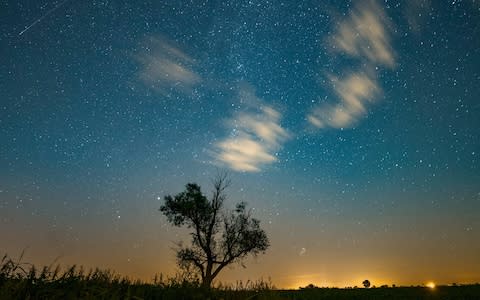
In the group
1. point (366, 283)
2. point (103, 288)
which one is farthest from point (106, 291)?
point (366, 283)

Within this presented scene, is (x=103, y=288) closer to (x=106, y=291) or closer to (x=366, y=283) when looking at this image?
(x=106, y=291)

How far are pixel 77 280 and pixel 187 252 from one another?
38.4 metres

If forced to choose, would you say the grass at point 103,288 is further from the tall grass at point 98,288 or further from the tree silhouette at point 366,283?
the tree silhouette at point 366,283

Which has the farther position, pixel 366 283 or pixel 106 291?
pixel 366 283

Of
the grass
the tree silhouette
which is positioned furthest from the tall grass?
the tree silhouette

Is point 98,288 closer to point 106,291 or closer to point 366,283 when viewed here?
point 106,291

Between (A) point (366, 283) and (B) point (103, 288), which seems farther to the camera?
(A) point (366, 283)

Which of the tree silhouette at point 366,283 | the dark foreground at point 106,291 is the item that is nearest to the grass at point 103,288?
the dark foreground at point 106,291

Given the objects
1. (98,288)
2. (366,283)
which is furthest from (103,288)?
(366,283)

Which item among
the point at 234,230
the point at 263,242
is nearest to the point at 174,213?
the point at 234,230

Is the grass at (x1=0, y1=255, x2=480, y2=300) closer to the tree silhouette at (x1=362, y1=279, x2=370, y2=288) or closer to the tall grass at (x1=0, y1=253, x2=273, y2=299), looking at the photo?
the tall grass at (x1=0, y1=253, x2=273, y2=299)

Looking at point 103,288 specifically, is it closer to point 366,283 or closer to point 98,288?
point 98,288

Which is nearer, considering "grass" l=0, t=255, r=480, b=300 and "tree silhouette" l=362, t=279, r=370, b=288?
"grass" l=0, t=255, r=480, b=300

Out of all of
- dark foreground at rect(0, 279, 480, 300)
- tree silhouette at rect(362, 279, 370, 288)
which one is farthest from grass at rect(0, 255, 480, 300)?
tree silhouette at rect(362, 279, 370, 288)
